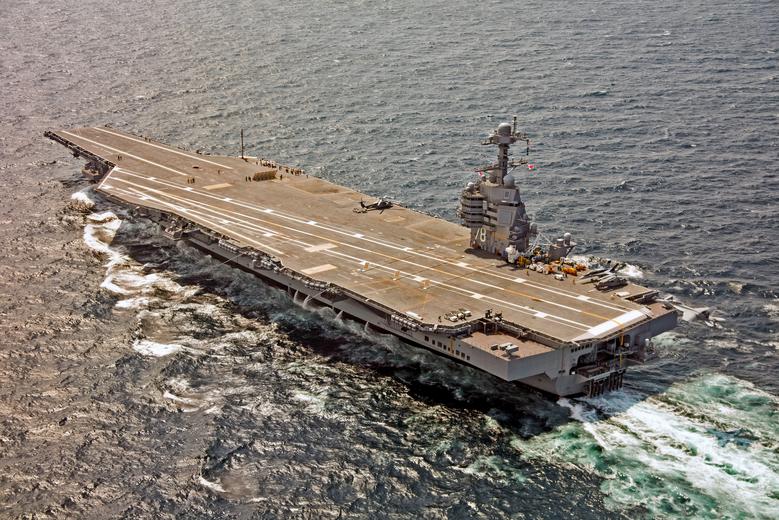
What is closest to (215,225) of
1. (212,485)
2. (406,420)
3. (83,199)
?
(83,199)

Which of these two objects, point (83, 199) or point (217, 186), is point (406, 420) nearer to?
point (217, 186)

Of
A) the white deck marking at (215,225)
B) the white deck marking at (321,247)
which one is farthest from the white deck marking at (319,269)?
the white deck marking at (215,225)

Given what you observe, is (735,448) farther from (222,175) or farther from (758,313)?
(222,175)

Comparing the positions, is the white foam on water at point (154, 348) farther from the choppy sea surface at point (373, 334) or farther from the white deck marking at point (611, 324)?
the white deck marking at point (611, 324)

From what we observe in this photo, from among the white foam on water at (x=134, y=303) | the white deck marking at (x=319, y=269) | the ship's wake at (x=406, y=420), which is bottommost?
the ship's wake at (x=406, y=420)

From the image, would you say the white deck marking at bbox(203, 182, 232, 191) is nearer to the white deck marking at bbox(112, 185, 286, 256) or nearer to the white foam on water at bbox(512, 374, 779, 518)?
the white deck marking at bbox(112, 185, 286, 256)

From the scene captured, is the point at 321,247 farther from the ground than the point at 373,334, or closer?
farther from the ground
